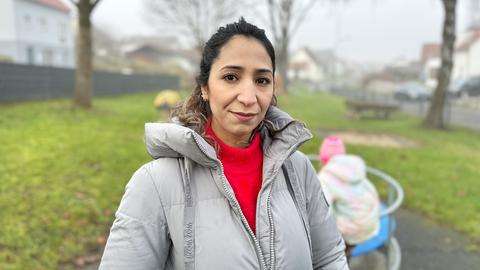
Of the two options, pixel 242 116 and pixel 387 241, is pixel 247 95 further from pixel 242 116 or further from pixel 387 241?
pixel 387 241

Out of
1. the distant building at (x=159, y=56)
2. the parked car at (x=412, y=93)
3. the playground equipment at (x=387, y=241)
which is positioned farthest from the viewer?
the distant building at (x=159, y=56)

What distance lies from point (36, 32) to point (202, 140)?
41.1 meters

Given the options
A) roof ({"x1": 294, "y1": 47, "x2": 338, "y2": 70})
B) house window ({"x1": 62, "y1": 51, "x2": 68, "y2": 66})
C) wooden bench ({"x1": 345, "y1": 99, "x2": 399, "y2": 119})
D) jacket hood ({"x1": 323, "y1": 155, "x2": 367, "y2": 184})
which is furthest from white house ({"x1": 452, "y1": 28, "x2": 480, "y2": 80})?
jacket hood ({"x1": 323, "y1": 155, "x2": 367, "y2": 184})

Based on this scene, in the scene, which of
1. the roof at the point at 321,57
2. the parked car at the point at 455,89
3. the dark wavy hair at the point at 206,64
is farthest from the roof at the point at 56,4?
the roof at the point at 321,57

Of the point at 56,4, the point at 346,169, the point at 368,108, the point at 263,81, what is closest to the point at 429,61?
the point at 56,4

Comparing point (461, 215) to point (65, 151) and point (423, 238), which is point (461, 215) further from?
point (65, 151)

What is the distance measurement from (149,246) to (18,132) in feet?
25.4

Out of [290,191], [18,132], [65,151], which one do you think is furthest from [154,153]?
[18,132]

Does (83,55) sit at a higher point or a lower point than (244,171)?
higher

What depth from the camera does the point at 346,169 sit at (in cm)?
324

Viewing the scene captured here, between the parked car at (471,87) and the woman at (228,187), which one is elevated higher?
the parked car at (471,87)

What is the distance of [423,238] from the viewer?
5395 mm

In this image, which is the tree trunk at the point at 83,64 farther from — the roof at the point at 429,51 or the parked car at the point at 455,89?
the roof at the point at 429,51

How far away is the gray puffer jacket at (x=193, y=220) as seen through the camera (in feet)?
4.97
